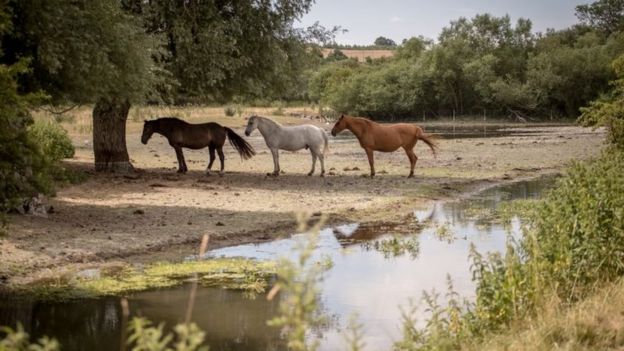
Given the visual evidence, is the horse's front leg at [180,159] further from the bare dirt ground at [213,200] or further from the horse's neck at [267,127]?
the horse's neck at [267,127]

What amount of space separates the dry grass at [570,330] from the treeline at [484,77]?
61.2m

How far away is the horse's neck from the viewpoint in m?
24.6

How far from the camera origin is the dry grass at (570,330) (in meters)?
6.95

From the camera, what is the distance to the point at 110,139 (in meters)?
23.5

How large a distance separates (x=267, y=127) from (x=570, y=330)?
18.0 metres

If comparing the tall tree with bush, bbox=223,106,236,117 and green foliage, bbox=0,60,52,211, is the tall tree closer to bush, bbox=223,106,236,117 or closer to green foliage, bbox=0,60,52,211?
green foliage, bbox=0,60,52,211

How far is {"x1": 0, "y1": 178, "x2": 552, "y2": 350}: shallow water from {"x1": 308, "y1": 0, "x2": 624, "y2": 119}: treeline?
2182 inches

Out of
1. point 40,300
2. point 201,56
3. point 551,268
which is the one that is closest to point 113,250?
point 40,300

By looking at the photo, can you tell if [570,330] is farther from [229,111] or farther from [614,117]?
[229,111]

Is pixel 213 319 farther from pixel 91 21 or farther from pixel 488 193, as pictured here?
pixel 488 193

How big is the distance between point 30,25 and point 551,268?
29.2ft

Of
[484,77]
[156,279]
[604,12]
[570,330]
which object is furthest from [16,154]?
[604,12]

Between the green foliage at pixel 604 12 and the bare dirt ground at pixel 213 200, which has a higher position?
the green foliage at pixel 604 12

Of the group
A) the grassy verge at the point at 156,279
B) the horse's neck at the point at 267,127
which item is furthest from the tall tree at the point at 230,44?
the grassy verge at the point at 156,279
